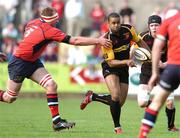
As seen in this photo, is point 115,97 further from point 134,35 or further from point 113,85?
point 134,35

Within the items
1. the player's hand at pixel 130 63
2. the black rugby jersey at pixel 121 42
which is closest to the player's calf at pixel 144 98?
the black rugby jersey at pixel 121 42

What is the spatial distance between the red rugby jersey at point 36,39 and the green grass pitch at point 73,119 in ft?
4.93

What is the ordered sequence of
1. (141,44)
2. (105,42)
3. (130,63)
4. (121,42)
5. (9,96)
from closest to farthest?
(105,42) → (130,63) → (121,42) → (141,44) → (9,96)

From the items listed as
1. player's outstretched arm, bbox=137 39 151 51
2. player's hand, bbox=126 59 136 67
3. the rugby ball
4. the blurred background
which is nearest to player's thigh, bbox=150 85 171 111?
player's hand, bbox=126 59 136 67

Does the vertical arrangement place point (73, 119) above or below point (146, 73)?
below

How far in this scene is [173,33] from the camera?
11047mm

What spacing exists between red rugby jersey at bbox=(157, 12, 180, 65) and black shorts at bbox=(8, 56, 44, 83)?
4.25 metres

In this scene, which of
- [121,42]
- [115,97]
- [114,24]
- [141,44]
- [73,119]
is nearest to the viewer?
[114,24]

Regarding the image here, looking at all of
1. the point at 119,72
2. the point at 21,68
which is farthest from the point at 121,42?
the point at 21,68

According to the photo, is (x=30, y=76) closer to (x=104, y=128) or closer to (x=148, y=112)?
(x=104, y=128)

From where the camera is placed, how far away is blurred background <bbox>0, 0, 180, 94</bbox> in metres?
27.1

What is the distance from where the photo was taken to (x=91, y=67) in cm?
2703

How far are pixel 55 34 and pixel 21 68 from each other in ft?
3.90

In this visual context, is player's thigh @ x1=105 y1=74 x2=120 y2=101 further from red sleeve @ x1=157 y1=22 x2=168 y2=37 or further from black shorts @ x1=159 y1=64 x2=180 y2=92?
red sleeve @ x1=157 y1=22 x2=168 y2=37
